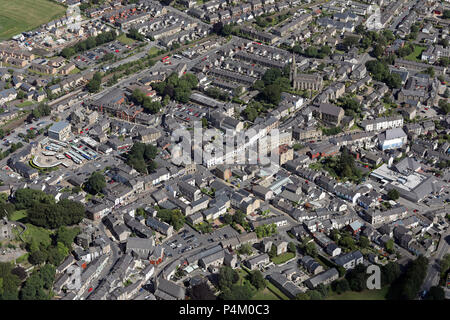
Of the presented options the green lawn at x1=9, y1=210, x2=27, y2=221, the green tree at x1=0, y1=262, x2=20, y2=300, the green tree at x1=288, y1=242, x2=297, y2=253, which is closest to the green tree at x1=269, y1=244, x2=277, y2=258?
the green tree at x1=288, y1=242, x2=297, y2=253

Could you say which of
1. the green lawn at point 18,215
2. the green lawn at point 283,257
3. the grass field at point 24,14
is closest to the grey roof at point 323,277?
the green lawn at point 283,257

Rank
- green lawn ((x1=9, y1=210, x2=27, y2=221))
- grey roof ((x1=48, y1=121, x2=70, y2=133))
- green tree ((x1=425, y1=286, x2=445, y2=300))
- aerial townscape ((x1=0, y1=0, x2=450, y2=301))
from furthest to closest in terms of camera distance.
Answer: grey roof ((x1=48, y1=121, x2=70, y2=133))
green lawn ((x1=9, y1=210, x2=27, y2=221))
aerial townscape ((x1=0, y1=0, x2=450, y2=301))
green tree ((x1=425, y1=286, x2=445, y2=300))

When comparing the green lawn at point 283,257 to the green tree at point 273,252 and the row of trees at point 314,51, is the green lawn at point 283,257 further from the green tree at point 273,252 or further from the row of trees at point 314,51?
the row of trees at point 314,51

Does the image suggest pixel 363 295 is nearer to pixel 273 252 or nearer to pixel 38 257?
pixel 273 252

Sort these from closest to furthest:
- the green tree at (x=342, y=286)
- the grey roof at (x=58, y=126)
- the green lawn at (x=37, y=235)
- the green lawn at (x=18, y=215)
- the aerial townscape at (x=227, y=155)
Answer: the green tree at (x=342, y=286) < the aerial townscape at (x=227, y=155) < the green lawn at (x=37, y=235) < the green lawn at (x=18, y=215) < the grey roof at (x=58, y=126)

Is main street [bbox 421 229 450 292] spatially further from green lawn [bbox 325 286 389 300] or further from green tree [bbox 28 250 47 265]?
green tree [bbox 28 250 47 265]
